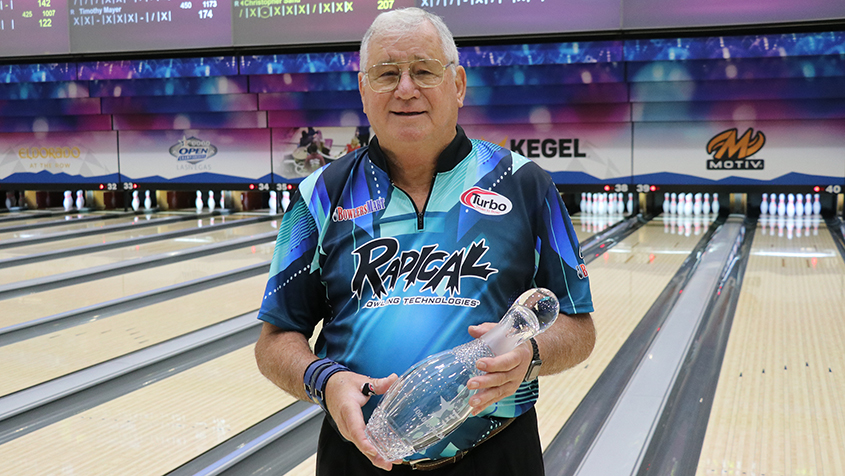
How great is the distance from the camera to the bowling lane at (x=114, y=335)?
2729mm

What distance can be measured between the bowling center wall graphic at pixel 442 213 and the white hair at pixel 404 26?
18cm

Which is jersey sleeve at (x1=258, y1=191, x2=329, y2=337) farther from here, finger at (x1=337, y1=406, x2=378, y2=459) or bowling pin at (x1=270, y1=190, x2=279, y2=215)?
bowling pin at (x1=270, y1=190, x2=279, y2=215)

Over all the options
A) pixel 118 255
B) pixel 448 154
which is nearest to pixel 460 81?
pixel 448 154

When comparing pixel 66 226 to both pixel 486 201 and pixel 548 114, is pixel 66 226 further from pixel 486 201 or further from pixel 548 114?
pixel 486 201

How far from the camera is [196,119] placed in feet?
25.5

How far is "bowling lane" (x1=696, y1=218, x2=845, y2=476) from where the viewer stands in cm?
193

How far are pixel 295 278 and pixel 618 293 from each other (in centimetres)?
311

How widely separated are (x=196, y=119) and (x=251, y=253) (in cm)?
308

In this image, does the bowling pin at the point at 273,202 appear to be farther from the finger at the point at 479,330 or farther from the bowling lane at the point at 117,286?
the finger at the point at 479,330

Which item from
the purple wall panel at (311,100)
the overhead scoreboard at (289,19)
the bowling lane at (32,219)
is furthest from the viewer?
the purple wall panel at (311,100)

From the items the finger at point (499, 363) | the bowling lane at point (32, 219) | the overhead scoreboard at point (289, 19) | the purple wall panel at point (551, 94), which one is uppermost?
the overhead scoreboard at point (289, 19)

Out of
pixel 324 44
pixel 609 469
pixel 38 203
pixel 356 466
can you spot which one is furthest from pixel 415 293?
pixel 38 203

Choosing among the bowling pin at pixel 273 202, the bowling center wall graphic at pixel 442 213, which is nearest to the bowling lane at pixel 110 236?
the bowling center wall graphic at pixel 442 213

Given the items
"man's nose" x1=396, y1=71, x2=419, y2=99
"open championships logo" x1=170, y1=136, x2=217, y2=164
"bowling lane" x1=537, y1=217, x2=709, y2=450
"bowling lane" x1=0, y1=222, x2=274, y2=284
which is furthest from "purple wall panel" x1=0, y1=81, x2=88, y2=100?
"man's nose" x1=396, y1=71, x2=419, y2=99
